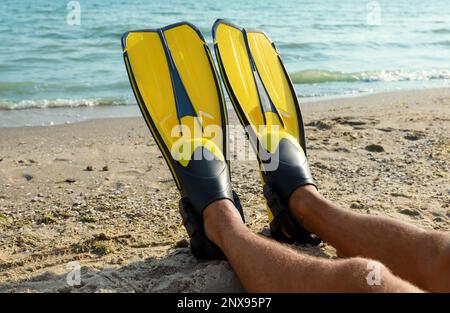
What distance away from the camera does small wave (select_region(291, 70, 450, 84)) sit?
6.77 meters

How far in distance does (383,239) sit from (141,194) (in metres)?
1.43

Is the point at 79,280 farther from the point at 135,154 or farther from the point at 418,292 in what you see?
the point at 135,154

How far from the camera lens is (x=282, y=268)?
4.91 feet

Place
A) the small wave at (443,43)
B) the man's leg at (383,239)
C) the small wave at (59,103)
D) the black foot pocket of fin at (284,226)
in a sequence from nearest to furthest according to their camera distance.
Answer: the man's leg at (383,239)
the black foot pocket of fin at (284,226)
the small wave at (59,103)
the small wave at (443,43)

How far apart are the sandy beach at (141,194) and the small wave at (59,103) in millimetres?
922

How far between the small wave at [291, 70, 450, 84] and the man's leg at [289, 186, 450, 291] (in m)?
4.84

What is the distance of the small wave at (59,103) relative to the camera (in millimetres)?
5387

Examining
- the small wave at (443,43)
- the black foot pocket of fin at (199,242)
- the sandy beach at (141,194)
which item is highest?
the black foot pocket of fin at (199,242)

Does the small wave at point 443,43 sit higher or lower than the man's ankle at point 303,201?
lower

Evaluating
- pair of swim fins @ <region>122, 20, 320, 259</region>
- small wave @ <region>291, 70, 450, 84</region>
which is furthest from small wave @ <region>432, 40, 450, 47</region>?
pair of swim fins @ <region>122, 20, 320, 259</region>

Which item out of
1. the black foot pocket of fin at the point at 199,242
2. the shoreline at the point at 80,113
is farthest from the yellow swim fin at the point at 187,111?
the shoreline at the point at 80,113

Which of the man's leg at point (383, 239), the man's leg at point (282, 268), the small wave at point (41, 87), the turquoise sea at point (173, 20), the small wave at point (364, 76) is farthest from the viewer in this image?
the small wave at point (364, 76)

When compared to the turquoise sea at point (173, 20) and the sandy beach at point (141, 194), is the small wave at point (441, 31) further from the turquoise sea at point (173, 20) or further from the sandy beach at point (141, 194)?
the sandy beach at point (141, 194)

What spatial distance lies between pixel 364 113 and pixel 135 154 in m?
2.05
